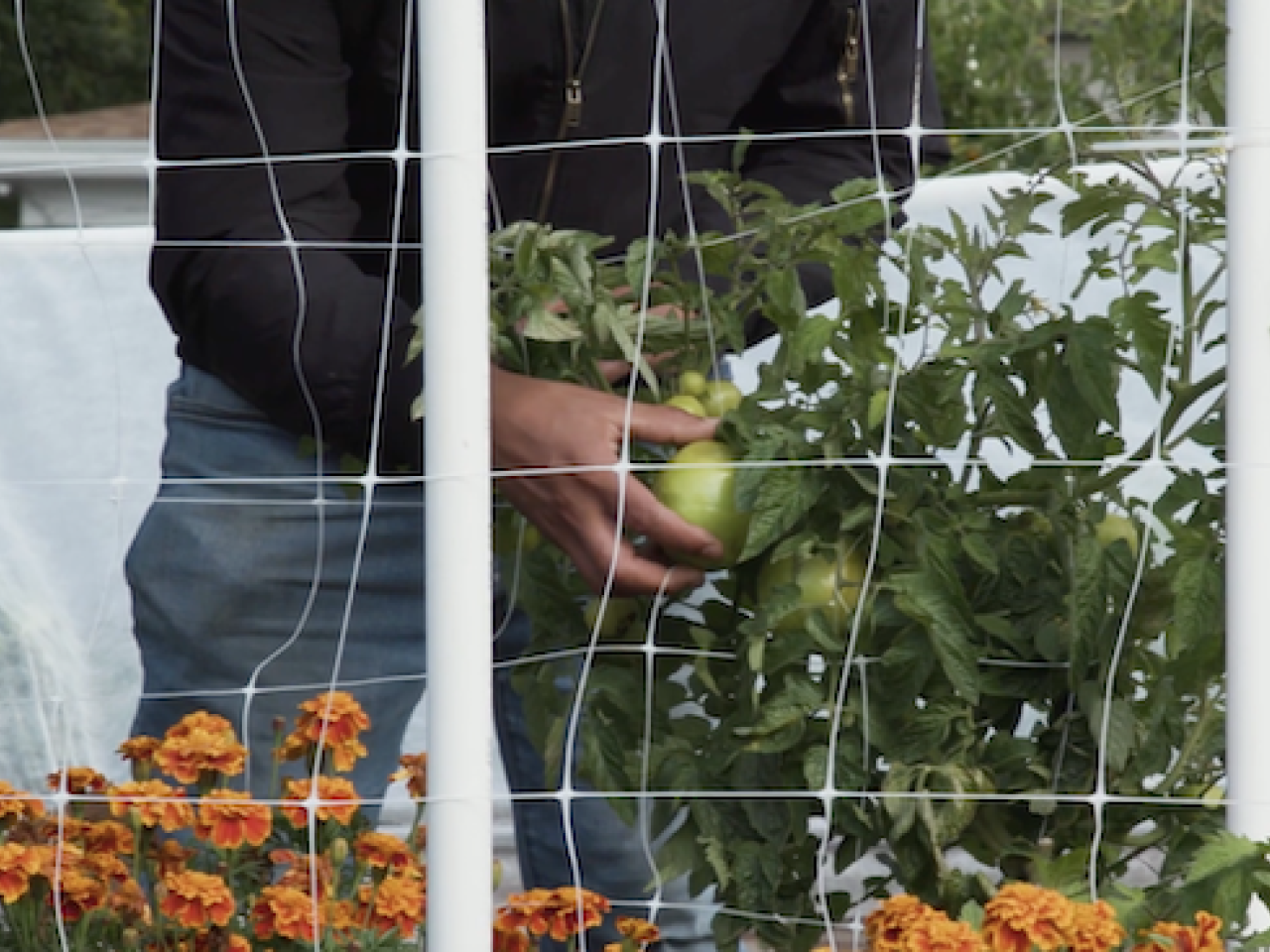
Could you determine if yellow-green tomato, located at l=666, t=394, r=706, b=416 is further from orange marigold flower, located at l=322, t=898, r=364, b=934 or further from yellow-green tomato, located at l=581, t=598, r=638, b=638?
orange marigold flower, located at l=322, t=898, r=364, b=934

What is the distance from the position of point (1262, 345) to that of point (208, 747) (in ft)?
2.54

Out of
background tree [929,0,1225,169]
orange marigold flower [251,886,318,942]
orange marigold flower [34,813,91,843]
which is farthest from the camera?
background tree [929,0,1225,169]

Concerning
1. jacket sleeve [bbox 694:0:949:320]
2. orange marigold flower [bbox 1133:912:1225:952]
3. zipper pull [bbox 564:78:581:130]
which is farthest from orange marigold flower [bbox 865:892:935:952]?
zipper pull [bbox 564:78:581:130]

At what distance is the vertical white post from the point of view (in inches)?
44.6

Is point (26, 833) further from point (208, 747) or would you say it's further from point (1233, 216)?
point (1233, 216)

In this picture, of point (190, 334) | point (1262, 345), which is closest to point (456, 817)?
point (1262, 345)

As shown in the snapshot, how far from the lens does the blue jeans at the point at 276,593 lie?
1777 millimetres

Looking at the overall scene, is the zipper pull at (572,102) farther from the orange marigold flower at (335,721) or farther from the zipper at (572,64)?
the orange marigold flower at (335,721)

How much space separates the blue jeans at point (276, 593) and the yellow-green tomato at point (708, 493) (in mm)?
527

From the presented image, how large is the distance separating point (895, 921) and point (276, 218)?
2.77ft

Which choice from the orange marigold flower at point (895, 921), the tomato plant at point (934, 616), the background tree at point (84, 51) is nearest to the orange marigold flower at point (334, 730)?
the tomato plant at point (934, 616)

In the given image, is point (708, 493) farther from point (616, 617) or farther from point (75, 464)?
point (75, 464)

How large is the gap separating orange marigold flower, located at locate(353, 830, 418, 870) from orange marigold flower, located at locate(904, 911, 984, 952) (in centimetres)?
45

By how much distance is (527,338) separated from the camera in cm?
133
